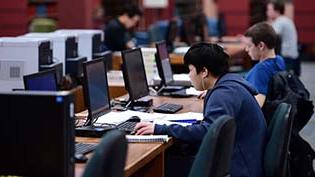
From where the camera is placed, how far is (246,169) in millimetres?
3555

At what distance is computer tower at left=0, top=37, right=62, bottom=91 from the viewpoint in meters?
4.76

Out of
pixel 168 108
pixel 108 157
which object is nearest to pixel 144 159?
pixel 108 157

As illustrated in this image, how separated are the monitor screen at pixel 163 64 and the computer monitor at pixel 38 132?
2.89m

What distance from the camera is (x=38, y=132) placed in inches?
104

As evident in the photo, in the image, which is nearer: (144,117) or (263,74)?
(144,117)

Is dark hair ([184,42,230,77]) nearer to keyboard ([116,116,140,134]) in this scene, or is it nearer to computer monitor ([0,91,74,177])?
keyboard ([116,116,140,134])

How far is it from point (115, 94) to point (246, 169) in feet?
7.71

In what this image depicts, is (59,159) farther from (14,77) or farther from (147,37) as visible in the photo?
(147,37)

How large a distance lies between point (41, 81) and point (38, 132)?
1.01m

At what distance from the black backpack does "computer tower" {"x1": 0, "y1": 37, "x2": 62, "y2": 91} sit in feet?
4.88

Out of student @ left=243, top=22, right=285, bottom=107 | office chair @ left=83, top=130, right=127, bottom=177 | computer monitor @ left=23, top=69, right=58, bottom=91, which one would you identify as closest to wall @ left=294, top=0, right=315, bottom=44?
student @ left=243, top=22, right=285, bottom=107

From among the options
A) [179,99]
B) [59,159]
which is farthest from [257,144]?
[179,99]

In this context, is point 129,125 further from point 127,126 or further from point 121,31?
point 121,31

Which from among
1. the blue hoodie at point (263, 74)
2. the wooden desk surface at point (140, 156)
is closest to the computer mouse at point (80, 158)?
the wooden desk surface at point (140, 156)
